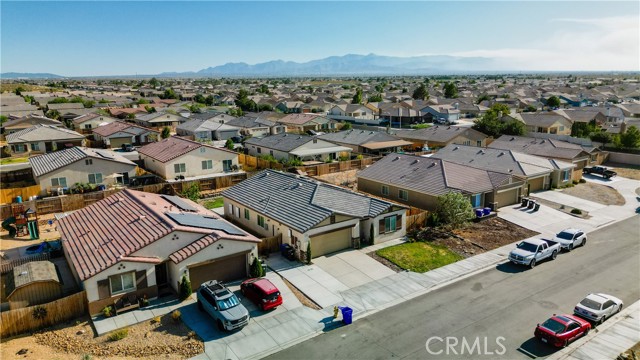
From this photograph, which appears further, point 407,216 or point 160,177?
point 160,177

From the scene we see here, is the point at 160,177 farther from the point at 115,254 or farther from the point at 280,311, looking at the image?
the point at 280,311

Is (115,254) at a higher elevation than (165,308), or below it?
higher

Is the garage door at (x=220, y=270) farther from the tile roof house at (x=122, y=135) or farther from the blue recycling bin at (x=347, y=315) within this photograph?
the tile roof house at (x=122, y=135)

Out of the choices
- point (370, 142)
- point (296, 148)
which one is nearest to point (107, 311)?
point (296, 148)

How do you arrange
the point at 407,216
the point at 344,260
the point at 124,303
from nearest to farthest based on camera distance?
the point at 124,303 < the point at 344,260 < the point at 407,216

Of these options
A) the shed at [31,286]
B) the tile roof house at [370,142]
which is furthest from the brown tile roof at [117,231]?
the tile roof house at [370,142]

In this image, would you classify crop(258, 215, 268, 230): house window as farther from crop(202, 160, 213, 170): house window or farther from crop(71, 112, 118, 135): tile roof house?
crop(71, 112, 118, 135): tile roof house

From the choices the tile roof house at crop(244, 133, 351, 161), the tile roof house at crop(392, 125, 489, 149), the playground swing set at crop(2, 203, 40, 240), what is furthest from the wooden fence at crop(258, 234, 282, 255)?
the tile roof house at crop(392, 125, 489, 149)

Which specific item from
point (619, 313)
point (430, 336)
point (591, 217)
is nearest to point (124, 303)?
point (430, 336)
